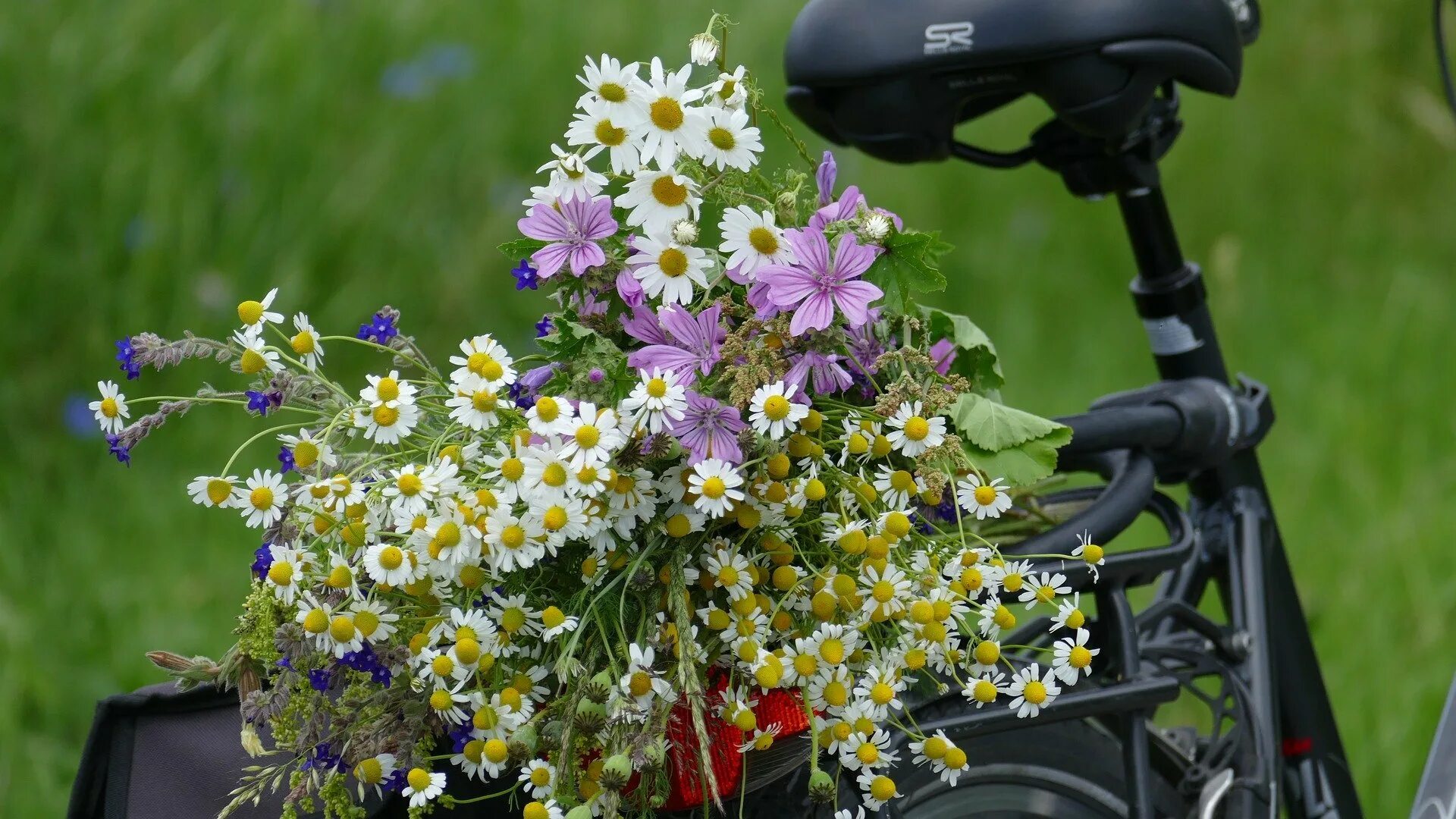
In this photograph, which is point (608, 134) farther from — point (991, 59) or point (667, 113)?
point (991, 59)

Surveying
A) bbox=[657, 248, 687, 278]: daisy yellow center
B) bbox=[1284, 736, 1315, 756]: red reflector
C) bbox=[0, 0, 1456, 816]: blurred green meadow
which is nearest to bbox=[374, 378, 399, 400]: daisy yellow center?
bbox=[657, 248, 687, 278]: daisy yellow center

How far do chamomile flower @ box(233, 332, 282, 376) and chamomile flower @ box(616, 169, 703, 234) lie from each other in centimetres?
29

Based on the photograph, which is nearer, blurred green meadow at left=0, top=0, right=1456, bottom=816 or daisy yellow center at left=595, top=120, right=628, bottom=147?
daisy yellow center at left=595, top=120, right=628, bottom=147

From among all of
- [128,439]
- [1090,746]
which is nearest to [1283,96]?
[1090,746]

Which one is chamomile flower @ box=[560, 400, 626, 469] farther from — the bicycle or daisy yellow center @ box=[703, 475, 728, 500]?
the bicycle

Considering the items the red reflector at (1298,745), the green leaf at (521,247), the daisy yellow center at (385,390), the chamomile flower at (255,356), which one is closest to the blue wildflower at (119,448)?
the chamomile flower at (255,356)

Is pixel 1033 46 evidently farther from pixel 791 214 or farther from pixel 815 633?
pixel 815 633

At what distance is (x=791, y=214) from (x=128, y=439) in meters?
0.55

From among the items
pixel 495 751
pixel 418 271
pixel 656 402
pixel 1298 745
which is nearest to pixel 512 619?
pixel 495 751

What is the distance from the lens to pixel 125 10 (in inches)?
146

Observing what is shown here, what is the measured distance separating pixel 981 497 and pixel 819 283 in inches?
8.7

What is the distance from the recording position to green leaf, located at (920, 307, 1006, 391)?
1228 mm

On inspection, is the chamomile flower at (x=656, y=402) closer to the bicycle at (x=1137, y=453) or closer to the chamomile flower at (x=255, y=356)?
the chamomile flower at (x=255, y=356)

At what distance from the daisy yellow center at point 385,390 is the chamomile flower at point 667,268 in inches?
7.6
